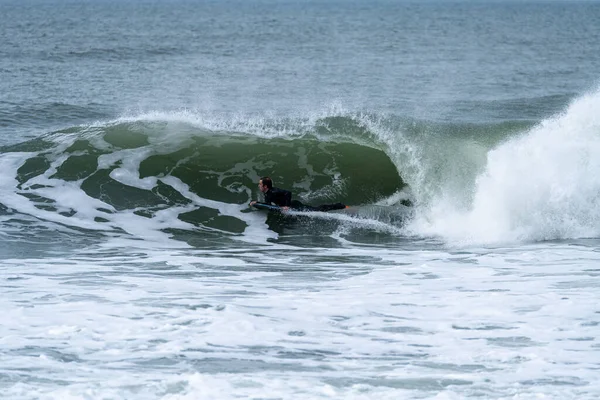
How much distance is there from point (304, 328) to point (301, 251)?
4.27 metres

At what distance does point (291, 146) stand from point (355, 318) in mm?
10537

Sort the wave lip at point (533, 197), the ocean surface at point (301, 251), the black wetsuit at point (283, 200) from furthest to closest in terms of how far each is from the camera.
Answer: the black wetsuit at point (283, 200)
the wave lip at point (533, 197)
the ocean surface at point (301, 251)

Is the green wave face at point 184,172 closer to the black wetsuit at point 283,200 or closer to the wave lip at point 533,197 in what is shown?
the black wetsuit at point 283,200

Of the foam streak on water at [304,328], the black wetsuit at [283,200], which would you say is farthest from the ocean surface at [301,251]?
the black wetsuit at [283,200]

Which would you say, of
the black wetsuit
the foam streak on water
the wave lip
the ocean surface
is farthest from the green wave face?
the foam streak on water

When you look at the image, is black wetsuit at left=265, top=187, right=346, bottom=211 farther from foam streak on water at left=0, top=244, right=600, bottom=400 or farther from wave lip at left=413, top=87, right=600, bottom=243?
foam streak on water at left=0, top=244, right=600, bottom=400

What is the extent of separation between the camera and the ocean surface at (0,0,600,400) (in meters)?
7.71

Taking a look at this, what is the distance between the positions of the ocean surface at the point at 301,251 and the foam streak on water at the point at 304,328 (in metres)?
0.03

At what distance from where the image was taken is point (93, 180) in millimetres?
17359

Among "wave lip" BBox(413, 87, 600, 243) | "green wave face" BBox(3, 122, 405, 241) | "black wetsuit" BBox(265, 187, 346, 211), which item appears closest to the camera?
"wave lip" BBox(413, 87, 600, 243)

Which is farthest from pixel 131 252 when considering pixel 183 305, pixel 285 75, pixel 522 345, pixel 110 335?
pixel 285 75

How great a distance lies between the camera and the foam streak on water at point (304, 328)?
7414 mm

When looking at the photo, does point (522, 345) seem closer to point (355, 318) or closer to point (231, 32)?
point (355, 318)

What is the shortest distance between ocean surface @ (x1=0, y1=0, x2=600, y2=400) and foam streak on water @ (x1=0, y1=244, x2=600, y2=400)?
28 mm
